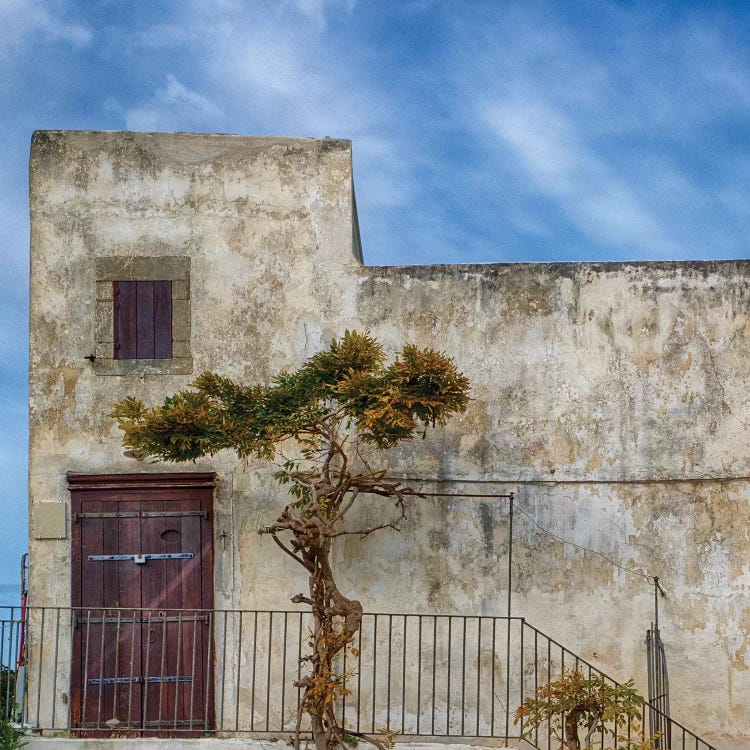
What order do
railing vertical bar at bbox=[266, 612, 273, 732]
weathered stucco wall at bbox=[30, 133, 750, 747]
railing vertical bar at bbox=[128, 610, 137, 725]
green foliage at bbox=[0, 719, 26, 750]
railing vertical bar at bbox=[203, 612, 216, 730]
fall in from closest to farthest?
green foliage at bbox=[0, 719, 26, 750]
railing vertical bar at bbox=[266, 612, 273, 732]
railing vertical bar at bbox=[128, 610, 137, 725]
railing vertical bar at bbox=[203, 612, 216, 730]
weathered stucco wall at bbox=[30, 133, 750, 747]

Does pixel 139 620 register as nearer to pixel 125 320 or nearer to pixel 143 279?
pixel 125 320

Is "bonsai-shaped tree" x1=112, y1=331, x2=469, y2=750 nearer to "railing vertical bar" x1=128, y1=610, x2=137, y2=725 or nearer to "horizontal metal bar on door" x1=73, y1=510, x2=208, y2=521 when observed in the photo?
"horizontal metal bar on door" x1=73, y1=510, x2=208, y2=521

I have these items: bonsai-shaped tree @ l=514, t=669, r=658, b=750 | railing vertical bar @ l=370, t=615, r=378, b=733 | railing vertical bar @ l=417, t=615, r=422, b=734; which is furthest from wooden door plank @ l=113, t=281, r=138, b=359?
bonsai-shaped tree @ l=514, t=669, r=658, b=750

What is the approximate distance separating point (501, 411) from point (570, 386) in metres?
0.64

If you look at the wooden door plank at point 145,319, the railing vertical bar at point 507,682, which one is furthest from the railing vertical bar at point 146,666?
the railing vertical bar at point 507,682

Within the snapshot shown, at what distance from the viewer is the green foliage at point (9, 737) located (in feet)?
26.6

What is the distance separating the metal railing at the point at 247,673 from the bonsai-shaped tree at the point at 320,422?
1076 mm

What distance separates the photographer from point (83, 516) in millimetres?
9234

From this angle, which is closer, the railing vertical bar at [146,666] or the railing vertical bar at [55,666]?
the railing vertical bar at [55,666]

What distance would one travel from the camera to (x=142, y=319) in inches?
371

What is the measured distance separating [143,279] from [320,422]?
247 cm

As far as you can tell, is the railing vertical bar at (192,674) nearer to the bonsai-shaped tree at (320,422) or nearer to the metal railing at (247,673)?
the metal railing at (247,673)

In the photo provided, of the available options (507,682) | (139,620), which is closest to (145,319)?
(139,620)

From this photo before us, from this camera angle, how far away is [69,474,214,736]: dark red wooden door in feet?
29.8
